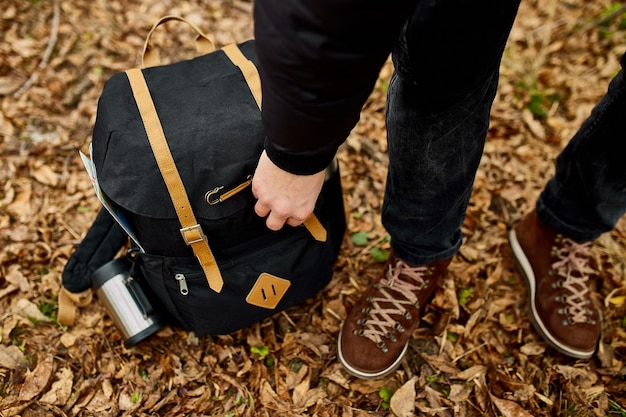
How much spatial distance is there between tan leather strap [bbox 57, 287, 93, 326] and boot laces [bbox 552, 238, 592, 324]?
2.11 meters

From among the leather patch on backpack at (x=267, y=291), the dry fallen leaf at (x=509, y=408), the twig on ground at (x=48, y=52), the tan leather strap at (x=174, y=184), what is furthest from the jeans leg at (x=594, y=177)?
the twig on ground at (x=48, y=52)

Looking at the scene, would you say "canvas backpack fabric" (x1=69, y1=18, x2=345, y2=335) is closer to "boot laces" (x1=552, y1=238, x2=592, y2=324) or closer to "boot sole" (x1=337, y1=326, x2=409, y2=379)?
"boot sole" (x1=337, y1=326, x2=409, y2=379)

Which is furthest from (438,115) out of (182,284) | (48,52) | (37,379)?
(48,52)

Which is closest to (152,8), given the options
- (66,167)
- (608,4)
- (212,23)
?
(212,23)

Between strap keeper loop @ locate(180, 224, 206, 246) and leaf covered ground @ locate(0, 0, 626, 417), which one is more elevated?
strap keeper loop @ locate(180, 224, 206, 246)

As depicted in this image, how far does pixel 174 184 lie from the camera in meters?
1.56

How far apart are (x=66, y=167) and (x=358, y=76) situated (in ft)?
7.43

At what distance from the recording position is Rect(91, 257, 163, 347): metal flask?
1917 millimetres

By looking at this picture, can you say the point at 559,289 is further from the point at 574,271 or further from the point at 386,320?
the point at 386,320

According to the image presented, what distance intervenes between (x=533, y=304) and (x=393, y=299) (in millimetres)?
665

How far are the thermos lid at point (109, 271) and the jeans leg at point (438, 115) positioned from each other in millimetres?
1089

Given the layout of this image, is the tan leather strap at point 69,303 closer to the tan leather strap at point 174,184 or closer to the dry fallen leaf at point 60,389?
the dry fallen leaf at point 60,389

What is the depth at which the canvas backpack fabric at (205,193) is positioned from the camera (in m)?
1.57

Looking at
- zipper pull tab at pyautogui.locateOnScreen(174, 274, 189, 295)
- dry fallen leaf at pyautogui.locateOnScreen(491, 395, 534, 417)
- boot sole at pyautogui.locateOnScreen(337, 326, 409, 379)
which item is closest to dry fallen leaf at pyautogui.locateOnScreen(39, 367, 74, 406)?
zipper pull tab at pyautogui.locateOnScreen(174, 274, 189, 295)
